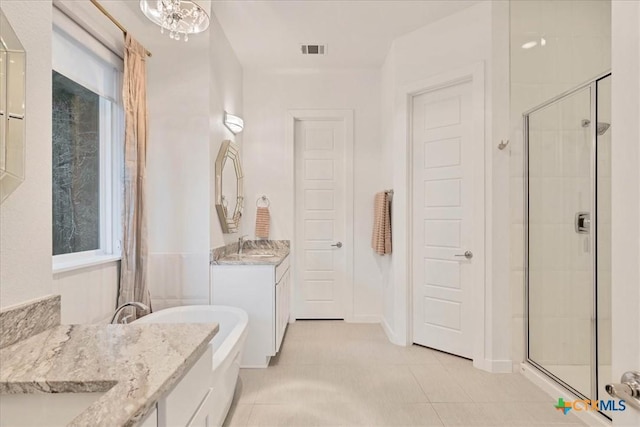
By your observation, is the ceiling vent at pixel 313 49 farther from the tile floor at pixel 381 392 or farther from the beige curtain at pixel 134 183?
the tile floor at pixel 381 392

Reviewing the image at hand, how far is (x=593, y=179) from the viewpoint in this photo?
6.96 ft

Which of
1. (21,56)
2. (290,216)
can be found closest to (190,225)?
(290,216)

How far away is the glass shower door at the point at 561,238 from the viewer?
2201 millimetres

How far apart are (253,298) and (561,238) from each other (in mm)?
2393

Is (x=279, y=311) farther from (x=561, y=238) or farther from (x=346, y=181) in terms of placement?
(x=561, y=238)

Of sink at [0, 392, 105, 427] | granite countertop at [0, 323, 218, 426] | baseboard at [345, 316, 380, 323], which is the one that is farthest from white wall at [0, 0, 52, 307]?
baseboard at [345, 316, 380, 323]

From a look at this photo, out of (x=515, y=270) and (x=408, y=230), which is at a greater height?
(x=408, y=230)

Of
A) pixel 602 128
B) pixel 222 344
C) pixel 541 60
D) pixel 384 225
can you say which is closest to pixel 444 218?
pixel 384 225

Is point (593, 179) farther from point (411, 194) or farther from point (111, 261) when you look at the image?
point (111, 261)

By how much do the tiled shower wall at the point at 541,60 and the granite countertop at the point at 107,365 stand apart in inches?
98.7

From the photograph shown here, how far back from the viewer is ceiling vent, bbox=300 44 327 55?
133 inches

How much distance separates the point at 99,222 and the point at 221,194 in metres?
0.96
